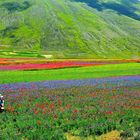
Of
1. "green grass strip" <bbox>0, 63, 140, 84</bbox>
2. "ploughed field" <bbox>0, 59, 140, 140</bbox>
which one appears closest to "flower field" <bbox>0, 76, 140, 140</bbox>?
"ploughed field" <bbox>0, 59, 140, 140</bbox>

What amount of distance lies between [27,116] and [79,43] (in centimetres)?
17392

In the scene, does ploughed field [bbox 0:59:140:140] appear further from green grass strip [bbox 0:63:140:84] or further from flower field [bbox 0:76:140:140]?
green grass strip [bbox 0:63:140:84]

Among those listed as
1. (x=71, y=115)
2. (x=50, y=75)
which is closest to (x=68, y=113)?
(x=71, y=115)

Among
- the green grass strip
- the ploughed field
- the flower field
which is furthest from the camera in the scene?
the green grass strip

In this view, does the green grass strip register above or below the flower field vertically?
below

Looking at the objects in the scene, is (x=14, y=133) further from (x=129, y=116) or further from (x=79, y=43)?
(x=79, y=43)

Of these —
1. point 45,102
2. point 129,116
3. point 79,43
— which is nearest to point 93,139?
point 129,116

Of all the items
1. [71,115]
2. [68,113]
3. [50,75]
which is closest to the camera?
[71,115]

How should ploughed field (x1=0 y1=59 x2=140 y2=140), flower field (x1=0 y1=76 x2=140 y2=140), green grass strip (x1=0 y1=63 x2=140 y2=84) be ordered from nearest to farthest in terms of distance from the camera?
ploughed field (x1=0 y1=59 x2=140 y2=140), flower field (x1=0 y1=76 x2=140 y2=140), green grass strip (x1=0 y1=63 x2=140 y2=84)

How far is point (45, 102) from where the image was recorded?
28062mm

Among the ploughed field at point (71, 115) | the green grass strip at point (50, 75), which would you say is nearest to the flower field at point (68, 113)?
the ploughed field at point (71, 115)

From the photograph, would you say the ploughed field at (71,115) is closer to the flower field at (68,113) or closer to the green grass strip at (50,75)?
the flower field at (68,113)

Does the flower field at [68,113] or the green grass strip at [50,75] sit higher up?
the flower field at [68,113]

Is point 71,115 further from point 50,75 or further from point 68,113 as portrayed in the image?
point 50,75
